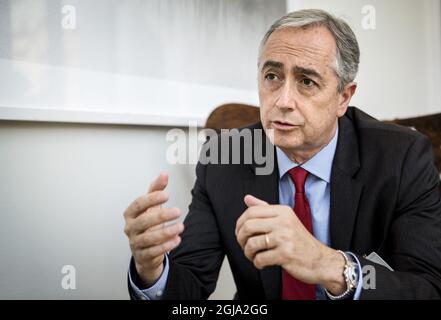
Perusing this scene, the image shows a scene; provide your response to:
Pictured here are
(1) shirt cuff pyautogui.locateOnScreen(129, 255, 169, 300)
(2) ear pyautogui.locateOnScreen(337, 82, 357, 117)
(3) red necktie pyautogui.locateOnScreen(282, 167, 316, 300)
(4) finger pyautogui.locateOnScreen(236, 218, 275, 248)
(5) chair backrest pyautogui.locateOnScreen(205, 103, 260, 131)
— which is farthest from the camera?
(5) chair backrest pyautogui.locateOnScreen(205, 103, 260, 131)

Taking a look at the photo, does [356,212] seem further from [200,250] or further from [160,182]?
[160,182]

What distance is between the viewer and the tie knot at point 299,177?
1.08m

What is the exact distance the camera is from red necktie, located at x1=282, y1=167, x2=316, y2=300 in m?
1.03

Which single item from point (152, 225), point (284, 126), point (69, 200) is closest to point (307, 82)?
point (284, 126)

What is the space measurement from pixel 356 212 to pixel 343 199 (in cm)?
4

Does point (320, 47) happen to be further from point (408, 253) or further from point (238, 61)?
point (238, 61)

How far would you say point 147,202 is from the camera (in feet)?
2.47

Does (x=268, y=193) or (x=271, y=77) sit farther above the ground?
(x=271, y=77)

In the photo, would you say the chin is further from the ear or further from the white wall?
the white wall

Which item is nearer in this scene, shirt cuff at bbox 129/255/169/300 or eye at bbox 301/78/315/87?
shirt cuff at bbox 129/255/169/300

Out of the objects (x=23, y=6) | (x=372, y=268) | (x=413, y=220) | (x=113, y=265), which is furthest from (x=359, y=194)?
(x=23, y=6)

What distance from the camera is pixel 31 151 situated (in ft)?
3.89

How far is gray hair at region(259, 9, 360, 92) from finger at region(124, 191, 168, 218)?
0.56 metres

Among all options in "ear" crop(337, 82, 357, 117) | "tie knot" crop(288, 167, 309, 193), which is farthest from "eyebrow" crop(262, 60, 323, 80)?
"tie knot" crop(288, 167, 309, 193)
